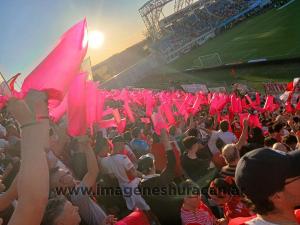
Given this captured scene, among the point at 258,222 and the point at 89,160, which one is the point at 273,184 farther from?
the point at 89,160

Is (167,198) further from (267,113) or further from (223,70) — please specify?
(223,70)

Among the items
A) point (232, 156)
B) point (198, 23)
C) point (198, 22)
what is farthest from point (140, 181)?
point (198, 22)

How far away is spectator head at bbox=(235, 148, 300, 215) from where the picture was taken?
2.05 metres

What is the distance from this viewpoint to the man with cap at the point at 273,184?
2053 mm

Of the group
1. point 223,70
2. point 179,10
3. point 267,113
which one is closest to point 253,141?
point 267,113

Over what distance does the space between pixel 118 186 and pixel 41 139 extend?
358 cm

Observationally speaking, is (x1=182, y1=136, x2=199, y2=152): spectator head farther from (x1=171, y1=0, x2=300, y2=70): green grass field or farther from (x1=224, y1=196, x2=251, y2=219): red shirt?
(x1=171, y1=0, x2=300, y2=70): green grass field

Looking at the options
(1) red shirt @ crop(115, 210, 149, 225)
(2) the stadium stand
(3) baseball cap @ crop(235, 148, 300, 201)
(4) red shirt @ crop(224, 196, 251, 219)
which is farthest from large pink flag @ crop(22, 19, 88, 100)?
(2) the stadium stand

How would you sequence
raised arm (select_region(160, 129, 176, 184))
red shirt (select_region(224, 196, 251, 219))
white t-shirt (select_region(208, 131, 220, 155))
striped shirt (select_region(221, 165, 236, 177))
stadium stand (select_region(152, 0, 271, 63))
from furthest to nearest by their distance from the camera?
stadium stand (select_region(152, 0, 271, 63)) → white t-shirt (select_region(208, 131, 220, 155)) → raised arm (select_region(160, 129, 176, 184)) → striped shirt (select_region(221, 165, 236, 177)) → red shirt (select_region(224, 196, 251, 219))

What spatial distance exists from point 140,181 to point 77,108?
229cm

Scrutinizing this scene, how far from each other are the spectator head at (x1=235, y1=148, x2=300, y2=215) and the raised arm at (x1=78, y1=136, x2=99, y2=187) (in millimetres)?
1251

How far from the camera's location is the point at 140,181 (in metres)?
4.90

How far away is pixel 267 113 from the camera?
516 inches

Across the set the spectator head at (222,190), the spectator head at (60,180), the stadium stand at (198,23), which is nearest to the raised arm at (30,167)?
the spectator head at (60,180)
